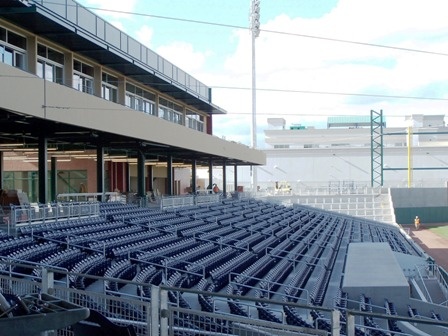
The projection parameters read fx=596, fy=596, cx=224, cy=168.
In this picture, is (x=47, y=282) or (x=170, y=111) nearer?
(x=47, y=282)

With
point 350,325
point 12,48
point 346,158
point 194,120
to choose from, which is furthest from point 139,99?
point 346,158

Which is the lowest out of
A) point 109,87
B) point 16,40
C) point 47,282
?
point 47,282

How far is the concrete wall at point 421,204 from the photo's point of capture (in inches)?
2196

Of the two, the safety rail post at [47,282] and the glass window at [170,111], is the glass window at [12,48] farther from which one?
the glass window at [170,111]

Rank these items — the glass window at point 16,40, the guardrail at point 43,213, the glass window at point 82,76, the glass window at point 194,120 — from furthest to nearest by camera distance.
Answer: the glass window at point 194,120, the glass window at point 82,76, the glass window at point 16,40, the guardrail at point 43,213

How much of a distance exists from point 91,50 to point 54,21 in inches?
152

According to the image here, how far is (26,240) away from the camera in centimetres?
1159

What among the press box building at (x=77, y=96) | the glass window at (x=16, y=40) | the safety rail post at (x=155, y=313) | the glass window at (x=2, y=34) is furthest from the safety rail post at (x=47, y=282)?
the glass window at (x=16, y=40)

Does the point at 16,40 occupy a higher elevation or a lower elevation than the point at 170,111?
higher

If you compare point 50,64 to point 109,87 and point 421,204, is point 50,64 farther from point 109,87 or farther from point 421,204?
point 421,204

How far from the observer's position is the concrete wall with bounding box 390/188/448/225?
55781mm

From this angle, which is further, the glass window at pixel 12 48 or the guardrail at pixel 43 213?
the glass window at pixel 12 48

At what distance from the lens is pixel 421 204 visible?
56406mm

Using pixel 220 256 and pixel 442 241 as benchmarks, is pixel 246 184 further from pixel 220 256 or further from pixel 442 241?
pixel 220 256
